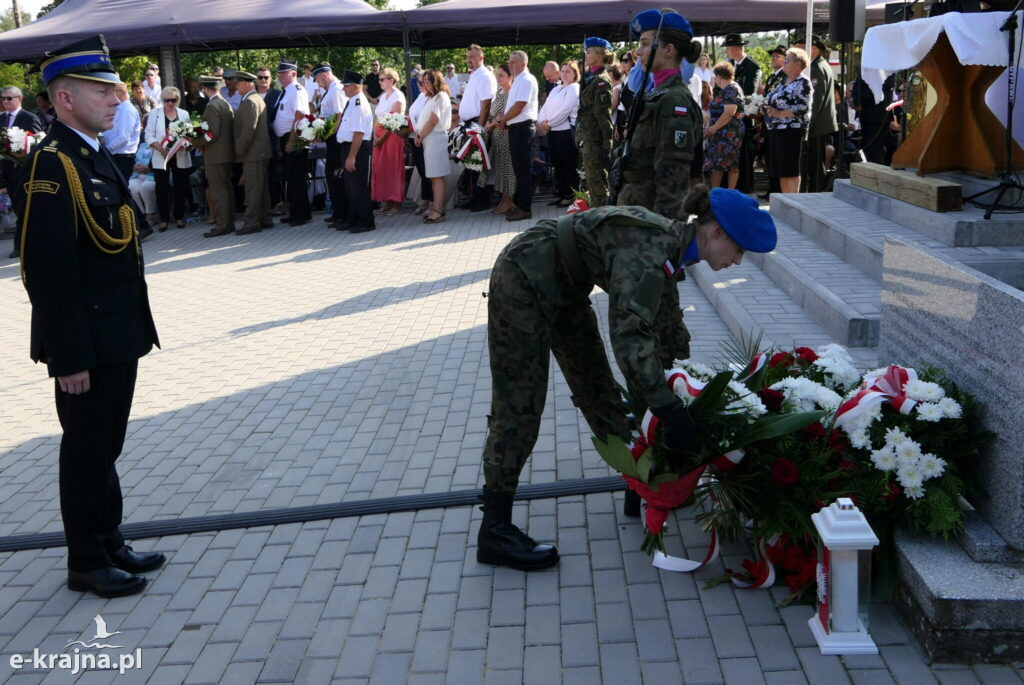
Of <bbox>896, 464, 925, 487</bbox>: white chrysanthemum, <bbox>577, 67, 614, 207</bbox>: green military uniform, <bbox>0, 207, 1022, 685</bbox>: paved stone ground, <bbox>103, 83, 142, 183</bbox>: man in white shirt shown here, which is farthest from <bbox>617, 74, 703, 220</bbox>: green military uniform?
<bbox>103, 83, 142, 183</bbox>: man in white shirt

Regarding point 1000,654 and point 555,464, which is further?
point 555,464

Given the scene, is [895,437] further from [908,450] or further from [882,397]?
[882,397]

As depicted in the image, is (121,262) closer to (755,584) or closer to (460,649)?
(460,649)

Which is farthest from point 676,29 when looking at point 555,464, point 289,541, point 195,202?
point 195,202

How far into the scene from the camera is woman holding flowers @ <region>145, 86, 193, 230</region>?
46.3ft

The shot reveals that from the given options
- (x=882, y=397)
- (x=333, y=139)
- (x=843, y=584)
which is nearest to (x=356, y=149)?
(x=333, y=139)

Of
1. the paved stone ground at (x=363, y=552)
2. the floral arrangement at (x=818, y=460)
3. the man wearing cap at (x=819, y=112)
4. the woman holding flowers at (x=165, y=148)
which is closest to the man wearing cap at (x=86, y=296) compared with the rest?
the paved stone ground at (x=363, y=552)

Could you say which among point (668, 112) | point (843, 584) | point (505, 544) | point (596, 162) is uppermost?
point (668, 112)

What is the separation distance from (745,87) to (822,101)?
140 inches

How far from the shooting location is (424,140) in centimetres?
1378

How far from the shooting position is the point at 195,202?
16062 millimetres

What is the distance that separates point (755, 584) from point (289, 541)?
6.75 feet

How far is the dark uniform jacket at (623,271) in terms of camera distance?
336 centimetres

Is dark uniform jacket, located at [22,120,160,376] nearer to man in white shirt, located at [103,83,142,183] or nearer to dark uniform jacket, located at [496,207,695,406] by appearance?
dark uniform jacket, located at [496,207,695,406]
